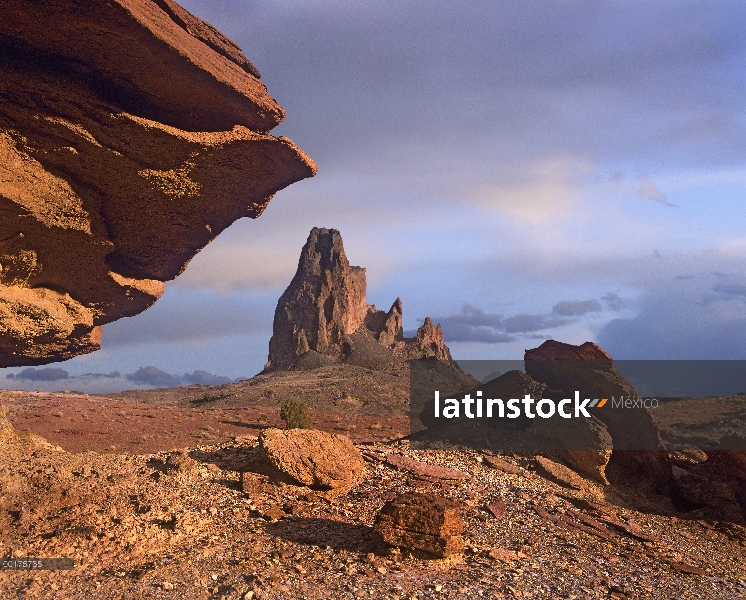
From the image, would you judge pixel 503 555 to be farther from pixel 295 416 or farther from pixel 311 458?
pixel 295 416

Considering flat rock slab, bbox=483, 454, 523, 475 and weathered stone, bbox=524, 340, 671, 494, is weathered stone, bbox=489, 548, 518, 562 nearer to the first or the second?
flat rock slab, bbox=483, 454, 523, 475

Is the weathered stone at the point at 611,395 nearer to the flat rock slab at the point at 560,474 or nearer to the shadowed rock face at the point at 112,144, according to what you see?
the flat rock slab at the point at 560,474

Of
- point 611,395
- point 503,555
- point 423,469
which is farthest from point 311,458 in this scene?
point 611,395

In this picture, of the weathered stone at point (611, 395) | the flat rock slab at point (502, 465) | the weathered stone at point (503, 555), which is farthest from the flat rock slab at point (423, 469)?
the weathered stone at point (611, 395)

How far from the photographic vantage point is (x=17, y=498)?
11.6 m

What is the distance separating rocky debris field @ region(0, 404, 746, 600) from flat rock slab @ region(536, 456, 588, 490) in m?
0.08

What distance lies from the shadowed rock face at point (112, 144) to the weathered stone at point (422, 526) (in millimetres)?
9919

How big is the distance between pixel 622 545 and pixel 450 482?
3845 millimetres

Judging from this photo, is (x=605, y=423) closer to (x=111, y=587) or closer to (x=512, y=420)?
(x=512, y=420)

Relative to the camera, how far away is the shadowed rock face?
12898mm

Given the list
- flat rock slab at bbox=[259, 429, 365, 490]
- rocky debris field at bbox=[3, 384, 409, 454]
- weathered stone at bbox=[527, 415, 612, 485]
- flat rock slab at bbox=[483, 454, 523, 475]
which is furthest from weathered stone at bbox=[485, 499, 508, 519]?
rocky debris field at bbox=[3, 384, 409, 454]

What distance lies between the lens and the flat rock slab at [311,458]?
41.8 feet

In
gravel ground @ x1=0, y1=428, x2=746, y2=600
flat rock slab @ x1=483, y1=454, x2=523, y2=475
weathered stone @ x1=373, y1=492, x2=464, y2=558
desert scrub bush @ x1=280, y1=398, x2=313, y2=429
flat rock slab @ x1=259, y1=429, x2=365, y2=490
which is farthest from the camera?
desert scrub bush @ x1=280, y1=398, x2=313, y2=429

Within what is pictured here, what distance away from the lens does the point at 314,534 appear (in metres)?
11.0
